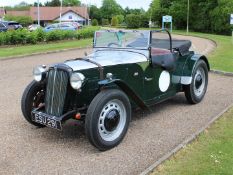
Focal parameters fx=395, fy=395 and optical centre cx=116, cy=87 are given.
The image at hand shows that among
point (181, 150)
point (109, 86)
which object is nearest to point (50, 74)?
point (109, 86)

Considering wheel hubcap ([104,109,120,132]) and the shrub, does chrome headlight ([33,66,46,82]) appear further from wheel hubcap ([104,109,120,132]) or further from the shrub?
the shrub

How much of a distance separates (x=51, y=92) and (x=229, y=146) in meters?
2.76

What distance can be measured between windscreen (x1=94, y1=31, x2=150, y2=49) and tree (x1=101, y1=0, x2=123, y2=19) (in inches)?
4620

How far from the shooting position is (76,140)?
6.25m

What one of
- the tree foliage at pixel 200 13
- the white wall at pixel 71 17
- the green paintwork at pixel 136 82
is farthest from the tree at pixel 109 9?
the green paintwork at pixel 136 82

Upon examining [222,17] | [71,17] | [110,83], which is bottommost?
[110,83]

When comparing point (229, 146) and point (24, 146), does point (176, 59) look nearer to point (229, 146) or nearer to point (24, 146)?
point (229, 146)

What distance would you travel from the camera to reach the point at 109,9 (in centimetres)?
12850

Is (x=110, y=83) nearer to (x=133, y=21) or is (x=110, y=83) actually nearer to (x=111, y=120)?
(x=111, y=120)

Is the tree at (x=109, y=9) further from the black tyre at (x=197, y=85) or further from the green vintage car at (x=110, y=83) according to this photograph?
the green vintage car at (x=110, y=83)

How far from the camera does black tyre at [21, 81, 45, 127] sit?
651 centimetres

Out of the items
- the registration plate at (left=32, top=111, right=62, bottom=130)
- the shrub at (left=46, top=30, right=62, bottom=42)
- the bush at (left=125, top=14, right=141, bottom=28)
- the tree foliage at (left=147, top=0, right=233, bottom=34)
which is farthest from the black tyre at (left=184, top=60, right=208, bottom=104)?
the bush at (left=125, top=14, right=141, bottom=28)

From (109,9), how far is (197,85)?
122571mm

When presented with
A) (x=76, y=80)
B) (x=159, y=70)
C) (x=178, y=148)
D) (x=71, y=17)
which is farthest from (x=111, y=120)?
(x=71, y=17)
